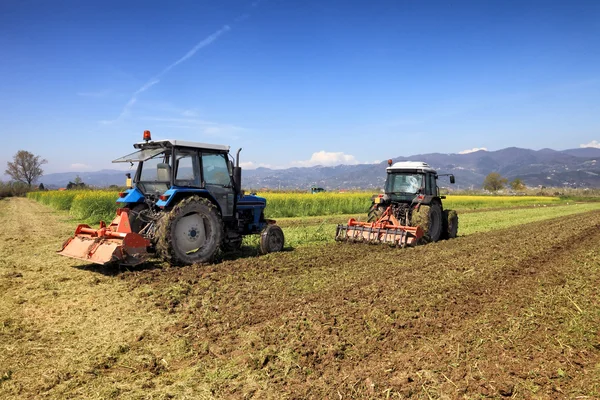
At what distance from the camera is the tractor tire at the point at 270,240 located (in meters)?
9.35

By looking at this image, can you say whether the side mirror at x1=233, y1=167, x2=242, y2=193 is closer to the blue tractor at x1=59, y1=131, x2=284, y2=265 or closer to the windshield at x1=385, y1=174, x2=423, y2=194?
the blue tractor at x1=59, y1=131, x2=284, y2=265

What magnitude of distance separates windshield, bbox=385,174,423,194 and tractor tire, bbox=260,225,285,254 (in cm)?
435

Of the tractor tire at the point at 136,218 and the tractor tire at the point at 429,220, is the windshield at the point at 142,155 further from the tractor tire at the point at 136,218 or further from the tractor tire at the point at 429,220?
the tractor tire at the point at 429,220

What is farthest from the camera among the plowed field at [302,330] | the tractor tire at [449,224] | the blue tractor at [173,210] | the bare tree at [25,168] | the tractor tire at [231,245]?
the bare tree at [25,168]

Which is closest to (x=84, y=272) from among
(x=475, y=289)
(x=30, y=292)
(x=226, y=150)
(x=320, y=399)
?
(x=30, y=292)

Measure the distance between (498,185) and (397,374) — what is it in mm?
104602

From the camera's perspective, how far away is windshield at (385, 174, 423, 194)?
12055 mm

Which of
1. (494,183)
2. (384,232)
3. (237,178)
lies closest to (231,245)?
(237,178)

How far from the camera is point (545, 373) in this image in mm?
3654

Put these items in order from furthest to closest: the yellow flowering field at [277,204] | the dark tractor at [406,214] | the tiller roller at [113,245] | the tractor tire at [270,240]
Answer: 1. the yellow flowering field at [277,204]
2. the dark tractor at [406,214]
3. the tractor tire at [270,240]
4. the tiller roller at [113,245]

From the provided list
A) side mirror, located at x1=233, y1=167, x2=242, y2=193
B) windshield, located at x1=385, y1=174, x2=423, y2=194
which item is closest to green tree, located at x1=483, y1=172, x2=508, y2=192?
windshield, located at x1=385, y1=174, x2=423, y2=194

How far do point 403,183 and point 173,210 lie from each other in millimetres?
7204

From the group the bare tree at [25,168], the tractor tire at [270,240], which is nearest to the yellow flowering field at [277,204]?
the tractor tire at [270,240]

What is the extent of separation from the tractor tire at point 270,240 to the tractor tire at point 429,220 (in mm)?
3871
